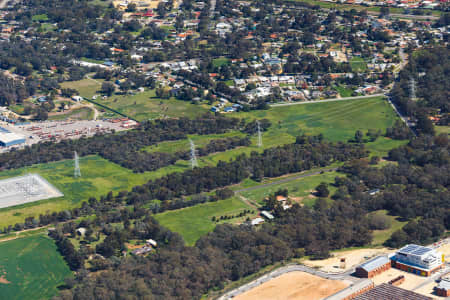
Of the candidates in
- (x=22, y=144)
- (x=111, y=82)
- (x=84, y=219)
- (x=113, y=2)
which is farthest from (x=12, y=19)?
(x=84, y=219)

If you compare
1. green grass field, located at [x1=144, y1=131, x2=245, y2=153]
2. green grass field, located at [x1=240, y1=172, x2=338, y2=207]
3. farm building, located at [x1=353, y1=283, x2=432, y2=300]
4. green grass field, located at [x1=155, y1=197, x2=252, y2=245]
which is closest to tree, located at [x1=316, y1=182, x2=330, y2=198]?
green grass field, located at [x1=240, y1=172, x2=338, y2=207]

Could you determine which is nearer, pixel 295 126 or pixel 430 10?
pixel 295 126

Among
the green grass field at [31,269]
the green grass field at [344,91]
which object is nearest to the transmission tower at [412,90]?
the green grass field at [344,91]

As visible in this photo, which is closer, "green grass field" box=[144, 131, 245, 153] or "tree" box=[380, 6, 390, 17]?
"green grass field" box=[144, 131, 245, 153]

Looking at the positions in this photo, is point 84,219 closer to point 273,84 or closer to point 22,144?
point 22,144

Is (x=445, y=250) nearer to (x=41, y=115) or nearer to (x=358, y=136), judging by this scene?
(x=358, y=136)

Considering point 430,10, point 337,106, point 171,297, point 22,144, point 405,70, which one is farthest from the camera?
point 430,10

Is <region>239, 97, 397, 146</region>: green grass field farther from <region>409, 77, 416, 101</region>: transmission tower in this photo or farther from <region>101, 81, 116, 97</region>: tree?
<region>101, 81, 116, 97</region>: tree

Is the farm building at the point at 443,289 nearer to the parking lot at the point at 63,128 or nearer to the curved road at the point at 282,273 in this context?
the curved road at the point at 282,273
